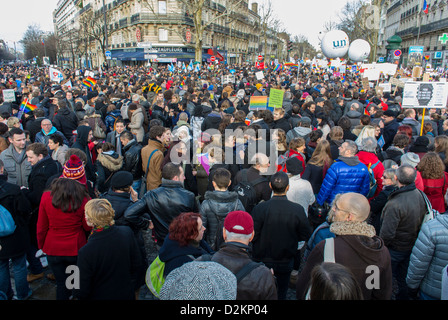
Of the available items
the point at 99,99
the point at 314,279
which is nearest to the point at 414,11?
the point at 99,99

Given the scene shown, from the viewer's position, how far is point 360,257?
2318 millimetres

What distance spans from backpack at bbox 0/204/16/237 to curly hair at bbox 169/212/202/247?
71.5 inches

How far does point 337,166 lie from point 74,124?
5808 mm

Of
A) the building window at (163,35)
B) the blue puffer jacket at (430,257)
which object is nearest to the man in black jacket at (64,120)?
the blue puffer jacket at (430,257)

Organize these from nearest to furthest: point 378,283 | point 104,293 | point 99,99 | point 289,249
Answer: point 378,283 → point 104,293 → point 289,249 → point 99,99

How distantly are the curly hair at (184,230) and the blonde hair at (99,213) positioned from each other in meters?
0.57

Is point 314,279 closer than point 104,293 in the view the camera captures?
Yes

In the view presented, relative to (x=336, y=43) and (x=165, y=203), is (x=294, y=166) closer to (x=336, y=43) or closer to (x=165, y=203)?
(x=165, y=203)

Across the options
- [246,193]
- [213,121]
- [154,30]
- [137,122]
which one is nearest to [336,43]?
[213,121]

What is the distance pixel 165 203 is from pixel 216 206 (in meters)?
0.54

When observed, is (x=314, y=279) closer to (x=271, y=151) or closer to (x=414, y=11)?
(x=271, y=151)

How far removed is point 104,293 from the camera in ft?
8.90

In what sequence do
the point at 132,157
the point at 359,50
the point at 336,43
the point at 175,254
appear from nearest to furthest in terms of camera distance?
1. the point at 175,254
2. the point at 132,157
3. the point at 336,43
4. the point at 359,50

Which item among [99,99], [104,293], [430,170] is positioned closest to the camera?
[104,293]
